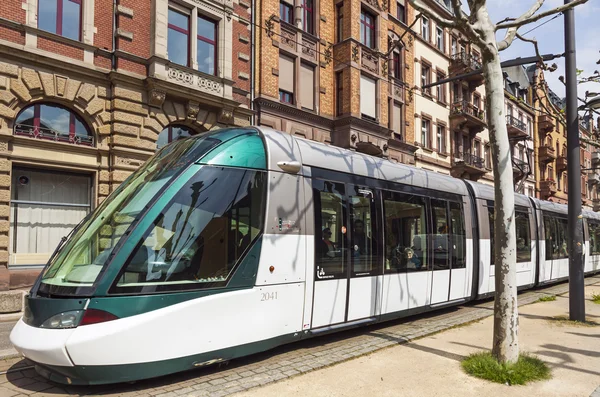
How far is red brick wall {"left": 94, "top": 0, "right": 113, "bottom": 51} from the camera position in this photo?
13930 mm

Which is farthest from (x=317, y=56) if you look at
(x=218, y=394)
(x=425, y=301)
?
(x=218, y=394)

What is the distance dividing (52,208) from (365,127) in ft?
44.2

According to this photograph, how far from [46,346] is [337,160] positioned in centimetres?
435

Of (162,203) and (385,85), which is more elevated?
(385,85)

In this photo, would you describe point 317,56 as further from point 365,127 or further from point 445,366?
point 445,366

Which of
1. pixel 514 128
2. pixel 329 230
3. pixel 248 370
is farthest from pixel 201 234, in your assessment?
pixel 514 128

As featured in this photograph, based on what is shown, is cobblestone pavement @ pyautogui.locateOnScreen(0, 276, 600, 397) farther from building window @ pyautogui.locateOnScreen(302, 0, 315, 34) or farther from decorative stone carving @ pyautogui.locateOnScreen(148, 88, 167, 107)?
building window @ pyautogui.locateOnScreen(302, 0, 315, 34)

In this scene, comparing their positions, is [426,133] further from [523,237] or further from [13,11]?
[13,11]

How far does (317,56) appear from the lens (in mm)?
20531

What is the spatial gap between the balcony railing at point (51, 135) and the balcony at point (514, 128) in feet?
102

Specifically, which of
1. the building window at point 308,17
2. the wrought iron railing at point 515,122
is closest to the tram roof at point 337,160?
the building window at point 308,17

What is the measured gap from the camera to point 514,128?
3597 centimetres

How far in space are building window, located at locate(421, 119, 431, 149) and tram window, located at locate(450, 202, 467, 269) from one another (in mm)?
18581

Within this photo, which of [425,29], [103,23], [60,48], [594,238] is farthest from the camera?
[425,29]
